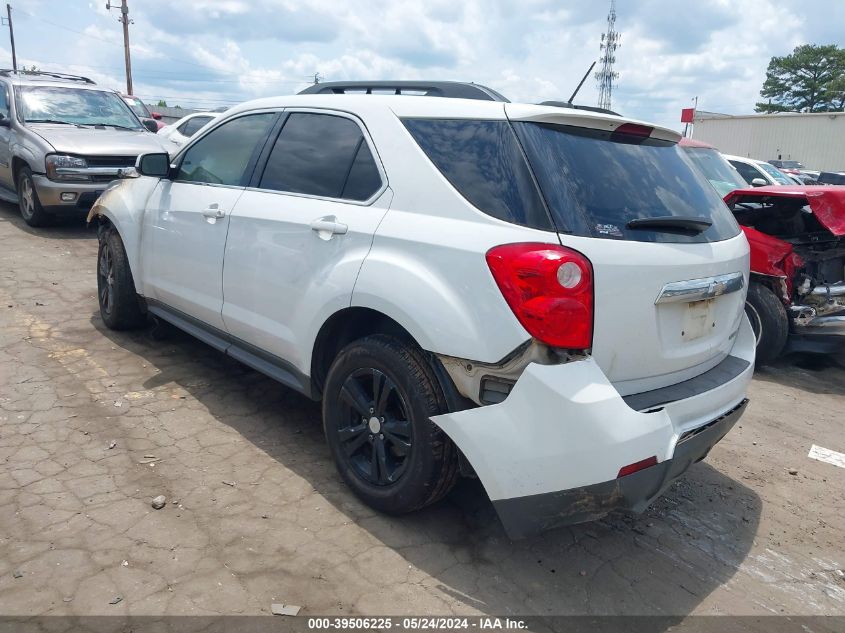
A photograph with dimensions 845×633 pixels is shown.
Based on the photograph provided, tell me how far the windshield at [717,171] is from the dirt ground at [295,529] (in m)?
4.50

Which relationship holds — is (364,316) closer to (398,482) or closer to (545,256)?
(398,482)

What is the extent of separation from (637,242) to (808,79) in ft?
256

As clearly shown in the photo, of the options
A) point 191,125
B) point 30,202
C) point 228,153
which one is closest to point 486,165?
point 228,153

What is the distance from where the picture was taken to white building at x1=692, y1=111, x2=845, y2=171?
34938 millimetres

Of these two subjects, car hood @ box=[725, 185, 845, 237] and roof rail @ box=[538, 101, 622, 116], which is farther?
car hood @ box=[725, 185, 845, 237]

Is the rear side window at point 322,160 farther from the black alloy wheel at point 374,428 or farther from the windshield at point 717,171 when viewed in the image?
the windshield at point 717,171

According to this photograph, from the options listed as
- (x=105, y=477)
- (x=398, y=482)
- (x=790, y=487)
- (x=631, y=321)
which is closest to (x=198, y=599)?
(x=398, y=482)

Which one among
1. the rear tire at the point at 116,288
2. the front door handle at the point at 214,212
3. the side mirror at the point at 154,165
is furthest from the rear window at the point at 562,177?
the rear tire at the point at 116,288

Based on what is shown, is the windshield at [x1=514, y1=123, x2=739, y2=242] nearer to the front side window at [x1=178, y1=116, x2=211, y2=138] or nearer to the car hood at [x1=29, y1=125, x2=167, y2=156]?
the car hood at [x1=29, y1=125, x2=167, y2=156]

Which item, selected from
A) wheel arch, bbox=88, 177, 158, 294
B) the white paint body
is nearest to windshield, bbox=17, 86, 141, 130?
wheel arch, bbox=88, 177, 158, 294

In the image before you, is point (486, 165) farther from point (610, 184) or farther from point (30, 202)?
point (30, 202)

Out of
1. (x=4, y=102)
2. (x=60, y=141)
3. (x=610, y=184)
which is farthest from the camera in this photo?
(x=4, y=102)

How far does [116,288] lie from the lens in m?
5.09

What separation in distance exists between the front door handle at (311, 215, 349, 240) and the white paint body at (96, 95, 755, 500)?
0.03 m
